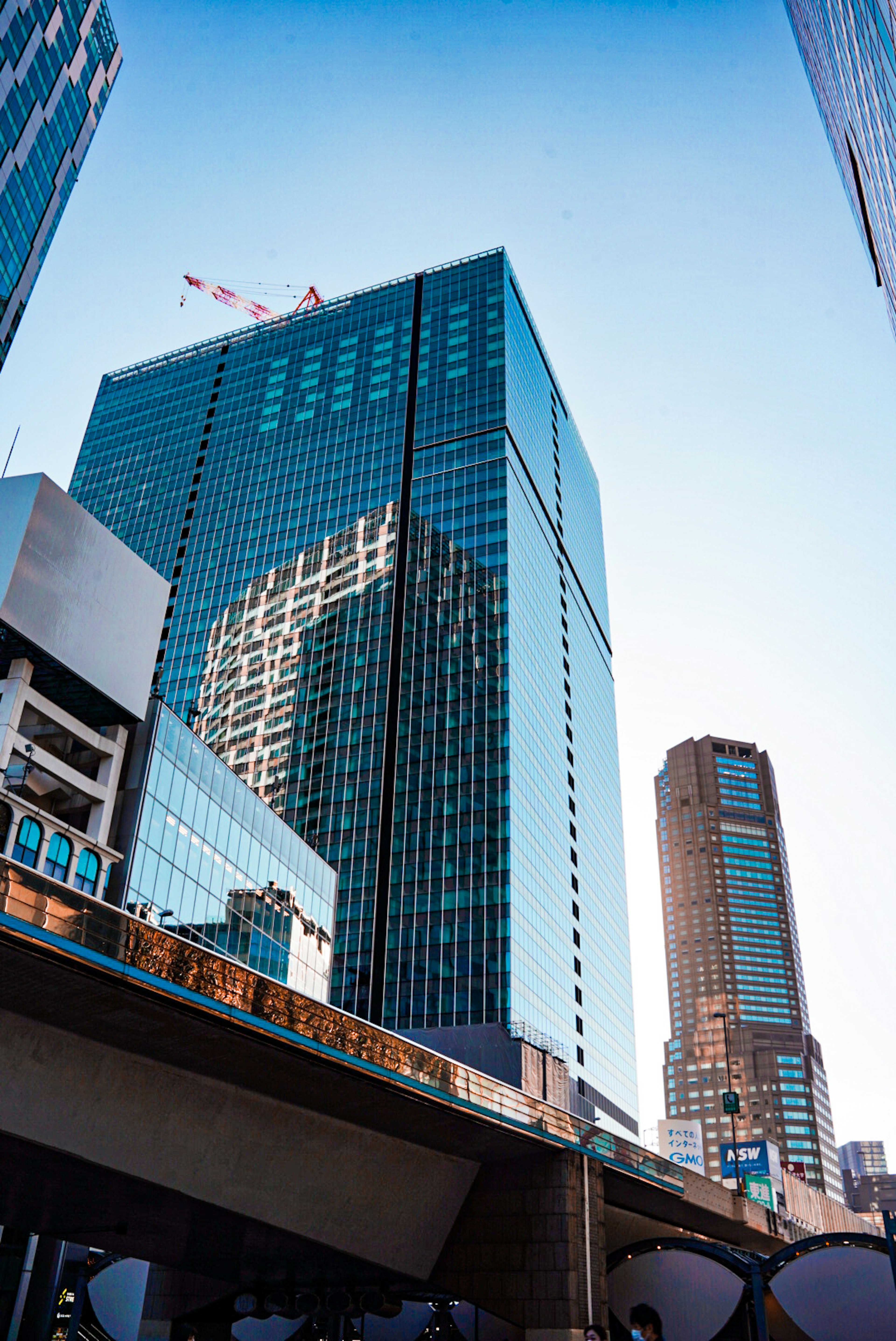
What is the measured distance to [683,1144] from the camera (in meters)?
106

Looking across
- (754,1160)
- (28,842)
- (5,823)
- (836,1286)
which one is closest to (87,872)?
(28,842)

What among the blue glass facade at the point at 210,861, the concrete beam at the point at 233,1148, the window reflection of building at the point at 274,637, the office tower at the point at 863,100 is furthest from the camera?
the window reflection of building at the point at 274,637

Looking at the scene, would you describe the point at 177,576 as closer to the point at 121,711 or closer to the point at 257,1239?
the point at 121,711

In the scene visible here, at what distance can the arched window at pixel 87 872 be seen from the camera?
2109 inches

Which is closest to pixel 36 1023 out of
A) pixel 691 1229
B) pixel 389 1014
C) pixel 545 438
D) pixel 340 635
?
pixel 691 1229

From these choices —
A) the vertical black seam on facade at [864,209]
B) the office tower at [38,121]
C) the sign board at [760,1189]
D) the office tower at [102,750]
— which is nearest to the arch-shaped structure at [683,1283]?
the office tower at [102,750]

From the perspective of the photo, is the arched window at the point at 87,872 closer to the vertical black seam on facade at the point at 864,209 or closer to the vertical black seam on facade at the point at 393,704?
the vertical black seam on facade at the point at 393,704

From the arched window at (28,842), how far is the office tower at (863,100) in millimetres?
46733

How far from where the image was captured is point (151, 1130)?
86.0 ft

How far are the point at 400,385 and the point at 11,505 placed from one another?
90.5 m

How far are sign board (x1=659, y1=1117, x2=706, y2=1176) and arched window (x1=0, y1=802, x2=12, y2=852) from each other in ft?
257

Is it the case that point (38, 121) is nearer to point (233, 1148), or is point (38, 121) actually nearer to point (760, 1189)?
point (233, 1148)

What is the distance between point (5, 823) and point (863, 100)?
50037 millimetres

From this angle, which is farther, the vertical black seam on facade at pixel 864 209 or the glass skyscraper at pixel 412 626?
the glass skyscraper at pixel 412 626
